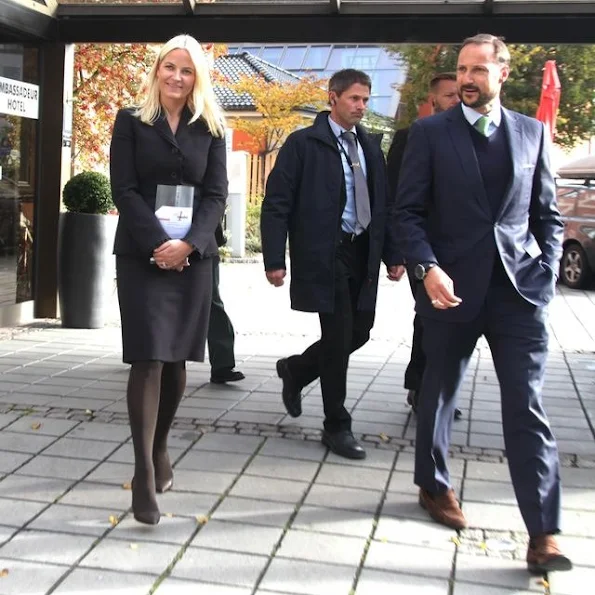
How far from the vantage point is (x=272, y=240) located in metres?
4.73

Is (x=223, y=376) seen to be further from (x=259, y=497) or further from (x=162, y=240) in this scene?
(x=162, y=240)

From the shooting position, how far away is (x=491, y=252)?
3545 millimetres

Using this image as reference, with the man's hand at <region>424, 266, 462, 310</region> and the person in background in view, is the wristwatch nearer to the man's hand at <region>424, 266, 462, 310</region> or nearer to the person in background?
the man's hand at <region>424, 266, 462, 310</region>

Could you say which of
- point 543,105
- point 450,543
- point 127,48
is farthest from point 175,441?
point 127,48

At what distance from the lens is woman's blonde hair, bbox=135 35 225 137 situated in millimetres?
3863

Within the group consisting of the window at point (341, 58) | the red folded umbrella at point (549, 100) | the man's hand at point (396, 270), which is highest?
the window at point (341, 58)

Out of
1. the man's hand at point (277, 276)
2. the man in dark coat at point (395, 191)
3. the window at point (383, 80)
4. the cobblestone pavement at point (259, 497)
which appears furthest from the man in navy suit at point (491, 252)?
the window at point (383, 80)

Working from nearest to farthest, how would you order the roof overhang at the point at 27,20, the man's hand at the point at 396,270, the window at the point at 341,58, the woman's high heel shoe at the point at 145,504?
the woman's high heel shoe at the point at 145,504, the man's hand at the point at 396,270, the roof overhang at the point at 27,20, the window at the point at 341,58

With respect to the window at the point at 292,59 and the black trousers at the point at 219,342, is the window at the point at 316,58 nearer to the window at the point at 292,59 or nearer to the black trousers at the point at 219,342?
the window at the point at 292,59

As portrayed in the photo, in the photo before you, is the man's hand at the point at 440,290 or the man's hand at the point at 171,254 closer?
the man's hand at the point at 440,290

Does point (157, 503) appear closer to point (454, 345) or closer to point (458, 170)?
point (454, 345)

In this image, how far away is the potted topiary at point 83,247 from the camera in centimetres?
838

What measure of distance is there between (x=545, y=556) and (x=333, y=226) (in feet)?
6.73

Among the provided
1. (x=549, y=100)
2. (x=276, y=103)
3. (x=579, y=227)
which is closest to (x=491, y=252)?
(x=549, y=100)
